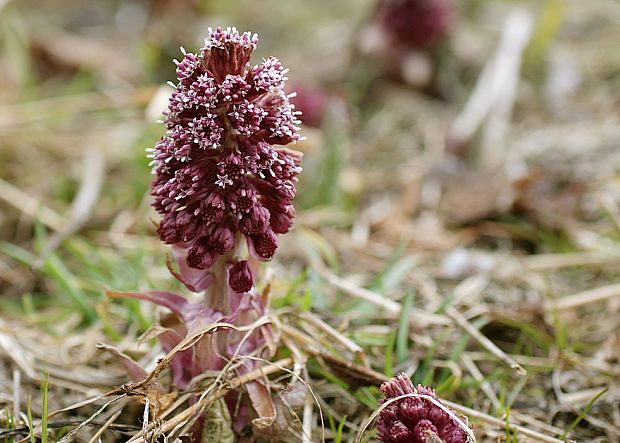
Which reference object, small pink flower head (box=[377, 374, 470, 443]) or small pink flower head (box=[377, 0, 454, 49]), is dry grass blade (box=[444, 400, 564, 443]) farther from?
small pink flower head (box=[377, 0, 454, 49])

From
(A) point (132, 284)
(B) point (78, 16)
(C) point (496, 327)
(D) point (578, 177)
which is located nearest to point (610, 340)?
(C) point (496, 327)

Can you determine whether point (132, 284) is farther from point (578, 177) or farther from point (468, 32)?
point (468, 32)

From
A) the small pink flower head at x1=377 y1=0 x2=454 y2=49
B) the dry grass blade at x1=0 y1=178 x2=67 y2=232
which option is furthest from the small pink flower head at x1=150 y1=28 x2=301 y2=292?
the small pink flower head at x1=377 y1=0 x2=454 y2=49

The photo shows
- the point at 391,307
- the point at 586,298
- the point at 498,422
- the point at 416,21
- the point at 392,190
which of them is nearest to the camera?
the point at 498,422

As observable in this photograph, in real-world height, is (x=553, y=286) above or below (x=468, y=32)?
below

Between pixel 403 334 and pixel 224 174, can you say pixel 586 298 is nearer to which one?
pixel 403 334

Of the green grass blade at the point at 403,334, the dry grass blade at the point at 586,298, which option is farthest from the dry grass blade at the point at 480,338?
the dry grass blade at the point at 586,298

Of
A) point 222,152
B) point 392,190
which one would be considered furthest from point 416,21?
point 222,152
